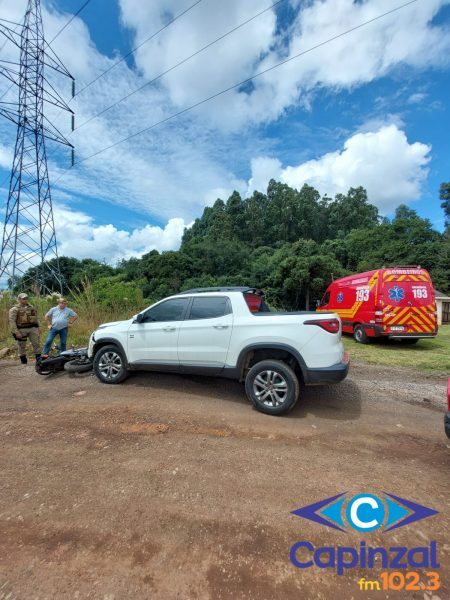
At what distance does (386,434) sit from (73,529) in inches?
131

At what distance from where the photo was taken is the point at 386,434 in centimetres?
346

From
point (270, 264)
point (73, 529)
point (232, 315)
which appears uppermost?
point (270, 264)

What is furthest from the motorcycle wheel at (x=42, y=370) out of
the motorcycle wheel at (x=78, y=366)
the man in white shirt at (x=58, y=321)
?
the man in white shirt at (x=58, y=321)

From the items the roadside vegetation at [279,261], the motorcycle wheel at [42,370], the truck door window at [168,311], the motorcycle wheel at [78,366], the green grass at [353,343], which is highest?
the roadside vegetation at [279,261]

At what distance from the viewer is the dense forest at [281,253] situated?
29.8m

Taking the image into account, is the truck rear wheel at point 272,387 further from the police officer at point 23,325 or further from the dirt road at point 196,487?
the police officer at point 23,325

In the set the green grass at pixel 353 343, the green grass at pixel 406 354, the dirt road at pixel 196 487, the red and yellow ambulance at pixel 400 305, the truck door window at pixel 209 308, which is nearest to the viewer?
the dirt road at pixel 196 487

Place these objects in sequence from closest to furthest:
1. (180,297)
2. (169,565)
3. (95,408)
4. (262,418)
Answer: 1. (169,565)
2. (262,418)
3. (95,408)
4. (180,297)

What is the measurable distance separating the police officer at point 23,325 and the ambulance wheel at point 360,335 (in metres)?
9.21

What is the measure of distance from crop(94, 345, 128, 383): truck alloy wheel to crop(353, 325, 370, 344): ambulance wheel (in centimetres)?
740

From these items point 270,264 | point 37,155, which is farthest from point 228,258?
point 37,155

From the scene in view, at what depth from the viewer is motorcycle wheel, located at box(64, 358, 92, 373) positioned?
5.88 meters

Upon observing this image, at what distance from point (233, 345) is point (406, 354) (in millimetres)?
5942

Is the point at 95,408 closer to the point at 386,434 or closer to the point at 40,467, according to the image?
the point at 40,467
